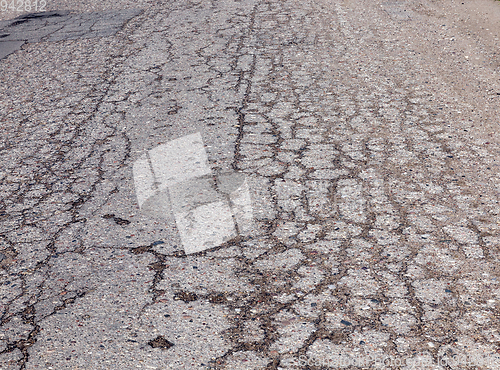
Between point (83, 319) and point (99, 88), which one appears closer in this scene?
point (83, 319)

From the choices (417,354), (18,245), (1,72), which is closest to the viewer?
(417,354)

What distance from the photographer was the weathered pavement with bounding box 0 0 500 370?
2.19 metres

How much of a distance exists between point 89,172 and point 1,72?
3087 mm

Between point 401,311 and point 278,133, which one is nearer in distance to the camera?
Result: point 401,311

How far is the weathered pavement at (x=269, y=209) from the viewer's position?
7.19 ft

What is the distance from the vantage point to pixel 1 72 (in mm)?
5883

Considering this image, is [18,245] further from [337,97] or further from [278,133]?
[337,97]

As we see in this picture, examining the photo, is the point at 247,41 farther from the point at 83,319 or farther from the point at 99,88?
the point at 83,319

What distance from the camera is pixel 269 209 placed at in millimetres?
3092

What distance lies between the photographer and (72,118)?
4551mm

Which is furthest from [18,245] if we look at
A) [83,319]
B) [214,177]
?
[214,177]

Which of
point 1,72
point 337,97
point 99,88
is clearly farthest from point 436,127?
point 1,72

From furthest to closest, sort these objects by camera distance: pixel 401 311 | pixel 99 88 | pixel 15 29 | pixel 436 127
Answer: pixel 15 29
pixel 99 88
pixel 436 127
pixel 401 311

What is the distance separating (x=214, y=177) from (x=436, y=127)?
1.83 metres
